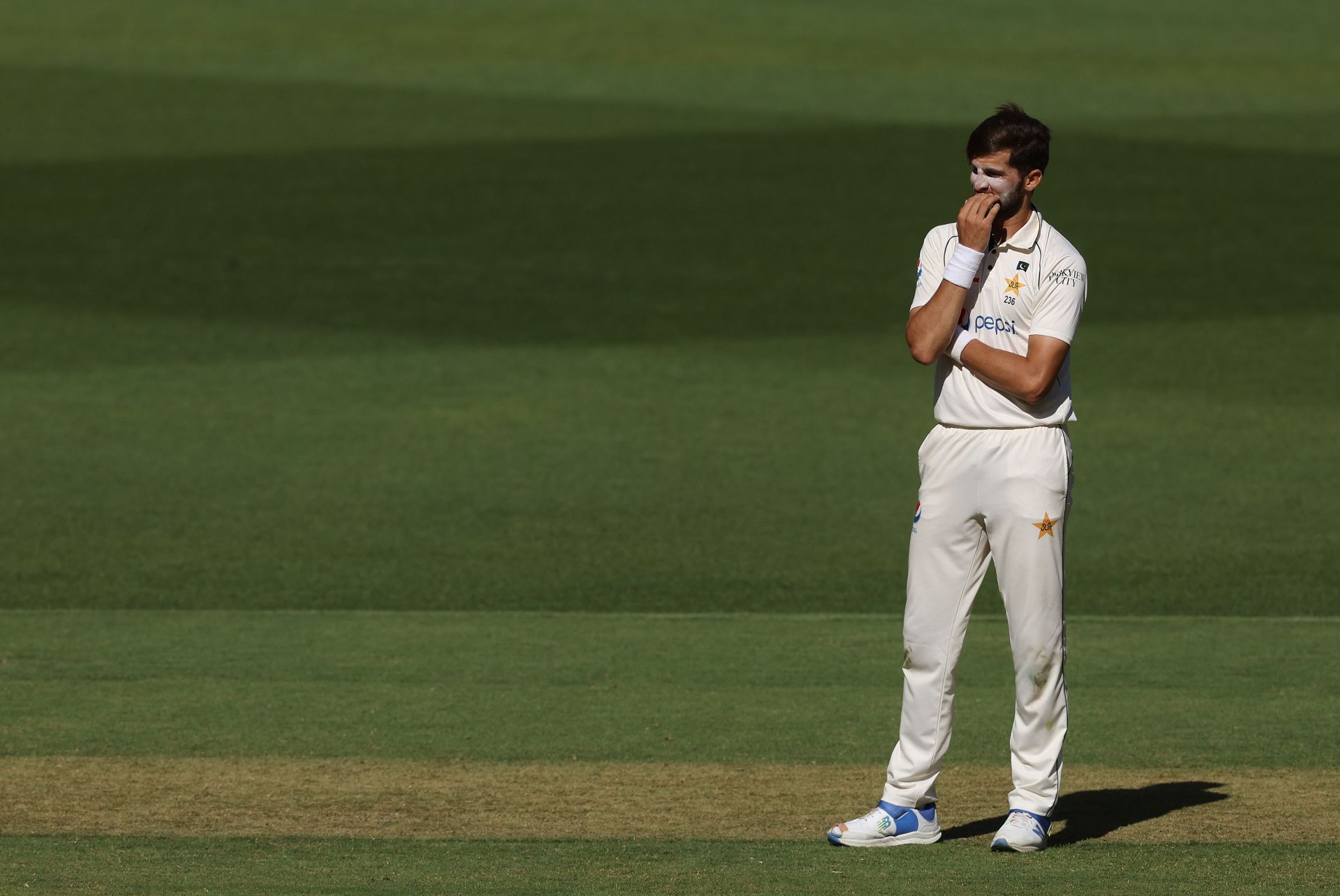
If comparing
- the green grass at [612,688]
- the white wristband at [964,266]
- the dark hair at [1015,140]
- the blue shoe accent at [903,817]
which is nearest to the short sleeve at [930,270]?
the white wristband at [964,266]

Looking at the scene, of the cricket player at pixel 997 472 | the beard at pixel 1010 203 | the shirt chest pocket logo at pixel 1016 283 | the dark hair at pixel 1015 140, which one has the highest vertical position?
the dark hair at pixel 1015 140

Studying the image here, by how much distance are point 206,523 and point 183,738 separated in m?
5.05

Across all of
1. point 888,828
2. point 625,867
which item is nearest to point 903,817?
point 888,828

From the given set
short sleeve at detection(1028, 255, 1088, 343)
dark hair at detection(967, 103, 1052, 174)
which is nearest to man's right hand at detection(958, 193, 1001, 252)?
dark hair at detection(967, 103, 1052, 174)

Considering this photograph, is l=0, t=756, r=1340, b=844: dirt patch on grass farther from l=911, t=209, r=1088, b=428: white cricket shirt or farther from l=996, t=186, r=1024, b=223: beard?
l=996, t=186, r=1024, b=223: beard

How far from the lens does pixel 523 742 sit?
7.66m

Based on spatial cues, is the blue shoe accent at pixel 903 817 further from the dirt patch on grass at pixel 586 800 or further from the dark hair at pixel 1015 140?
the dark hair at pixel 1015 140

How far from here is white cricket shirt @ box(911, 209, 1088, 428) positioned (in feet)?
19.4

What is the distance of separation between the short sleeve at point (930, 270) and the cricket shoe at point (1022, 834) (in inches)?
64.3

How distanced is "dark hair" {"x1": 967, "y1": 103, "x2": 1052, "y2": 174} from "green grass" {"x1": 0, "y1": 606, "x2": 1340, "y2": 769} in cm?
259

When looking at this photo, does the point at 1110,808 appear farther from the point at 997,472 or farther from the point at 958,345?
the point at 958,345

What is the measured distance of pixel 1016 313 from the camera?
5977mm

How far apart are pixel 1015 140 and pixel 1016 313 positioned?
0.53 m

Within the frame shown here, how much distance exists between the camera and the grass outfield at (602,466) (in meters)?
6.68
